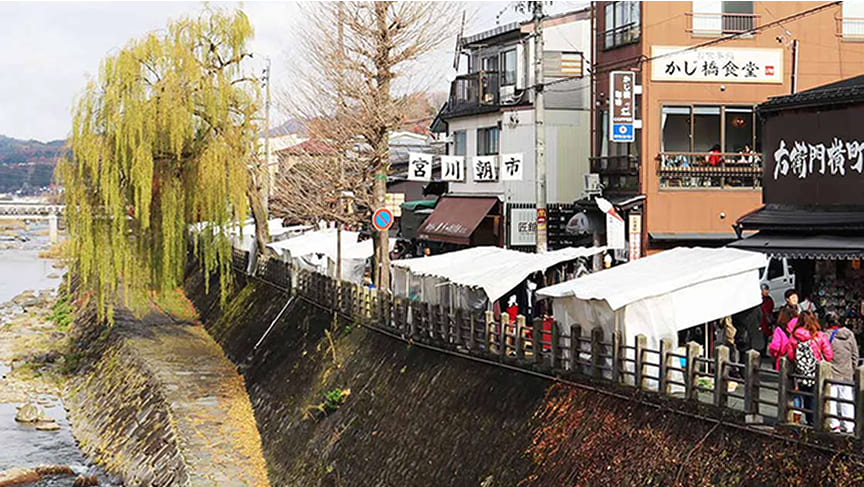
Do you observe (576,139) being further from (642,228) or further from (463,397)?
(463,397)

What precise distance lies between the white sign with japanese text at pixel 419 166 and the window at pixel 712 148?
6.89 m

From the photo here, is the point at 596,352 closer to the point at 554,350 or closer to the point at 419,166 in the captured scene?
the point at 554,350

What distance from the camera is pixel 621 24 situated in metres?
29.6

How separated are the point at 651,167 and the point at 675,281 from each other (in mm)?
13077

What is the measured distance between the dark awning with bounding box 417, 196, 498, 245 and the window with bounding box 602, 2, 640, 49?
27.7 feet

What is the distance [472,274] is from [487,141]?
1582 centimetres

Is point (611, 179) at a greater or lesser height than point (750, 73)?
lesser

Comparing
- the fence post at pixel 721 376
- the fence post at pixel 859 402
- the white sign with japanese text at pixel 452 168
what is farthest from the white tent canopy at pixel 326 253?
the fence post at pixel 859 402

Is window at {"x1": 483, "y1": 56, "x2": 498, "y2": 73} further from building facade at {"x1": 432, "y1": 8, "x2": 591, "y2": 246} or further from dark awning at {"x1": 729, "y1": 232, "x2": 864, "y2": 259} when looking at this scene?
dark awning at {"x1": 729, "y1": 232, "x2": 864, "y2": 259}

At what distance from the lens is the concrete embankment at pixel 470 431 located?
12164 mm

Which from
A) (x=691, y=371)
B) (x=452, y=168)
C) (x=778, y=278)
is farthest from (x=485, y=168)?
(x=691, y=371)

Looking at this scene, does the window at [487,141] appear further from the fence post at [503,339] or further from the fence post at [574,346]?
the fence post at [574,346]

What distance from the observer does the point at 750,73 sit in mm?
27594

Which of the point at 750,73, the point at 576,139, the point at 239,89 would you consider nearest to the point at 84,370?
the point at 239,89
